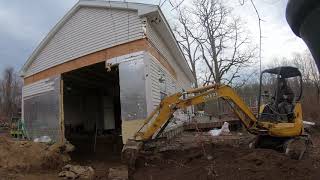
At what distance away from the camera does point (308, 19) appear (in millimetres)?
1409

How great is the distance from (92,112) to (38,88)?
30.5 feet

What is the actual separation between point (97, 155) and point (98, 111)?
9131 mm

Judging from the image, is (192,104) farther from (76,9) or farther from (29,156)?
(76,9)

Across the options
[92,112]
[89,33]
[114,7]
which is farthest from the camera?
[92,112]

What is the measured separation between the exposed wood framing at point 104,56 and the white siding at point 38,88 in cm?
24

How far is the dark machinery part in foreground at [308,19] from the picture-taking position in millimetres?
1350

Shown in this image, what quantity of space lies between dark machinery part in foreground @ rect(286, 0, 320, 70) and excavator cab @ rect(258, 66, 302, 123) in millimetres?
11454

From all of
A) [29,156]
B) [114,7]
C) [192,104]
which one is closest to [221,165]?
[192,104]

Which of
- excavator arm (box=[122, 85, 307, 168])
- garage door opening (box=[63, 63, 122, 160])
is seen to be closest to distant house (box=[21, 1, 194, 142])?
garage door opening (box=[63, 63, 122, 160])

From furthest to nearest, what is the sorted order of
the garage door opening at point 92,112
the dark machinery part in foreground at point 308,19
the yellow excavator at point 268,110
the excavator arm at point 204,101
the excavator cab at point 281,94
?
the garage door opening at point 92,112, the excavator cab at point 281,94, the yellow excavator at point 268,110, the excavator arm at point 204,101, the dark machinery part in foreground at point 308,19

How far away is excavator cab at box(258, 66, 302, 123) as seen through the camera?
1277 centimetres

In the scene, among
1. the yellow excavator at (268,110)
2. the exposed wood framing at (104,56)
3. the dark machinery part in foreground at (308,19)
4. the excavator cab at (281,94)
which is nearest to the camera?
the dark machinery part in foreground at (308,19)

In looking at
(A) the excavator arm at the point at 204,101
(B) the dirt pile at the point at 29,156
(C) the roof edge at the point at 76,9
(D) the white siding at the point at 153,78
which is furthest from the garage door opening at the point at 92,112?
(A) the excavator arm at the point at 204,101

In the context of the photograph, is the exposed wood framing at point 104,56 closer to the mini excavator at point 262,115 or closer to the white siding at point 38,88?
the white siding at point 38,88
